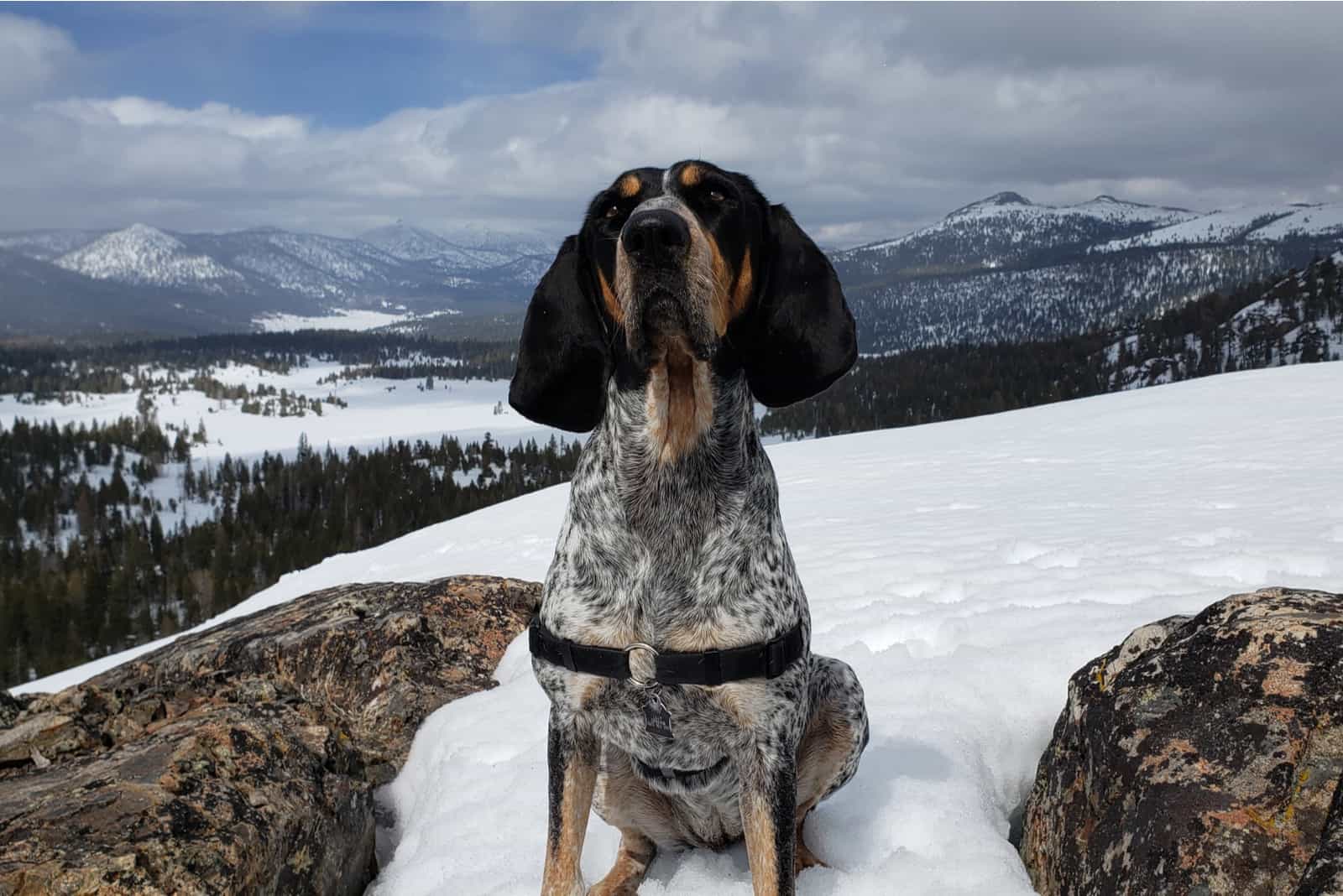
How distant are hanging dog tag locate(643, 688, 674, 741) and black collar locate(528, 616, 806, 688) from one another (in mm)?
66

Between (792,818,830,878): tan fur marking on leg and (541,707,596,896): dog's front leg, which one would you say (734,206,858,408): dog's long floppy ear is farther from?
(792,818,830,878): tan fur marking on leg

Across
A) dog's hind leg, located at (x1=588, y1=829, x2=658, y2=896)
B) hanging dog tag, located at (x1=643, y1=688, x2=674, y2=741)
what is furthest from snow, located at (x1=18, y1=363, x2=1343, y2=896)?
hanging dog tag, located at (x1=643, y1=688, x2=674, y2=741)

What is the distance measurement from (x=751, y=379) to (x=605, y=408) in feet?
2.10

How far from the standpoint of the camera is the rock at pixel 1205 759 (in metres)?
2.94

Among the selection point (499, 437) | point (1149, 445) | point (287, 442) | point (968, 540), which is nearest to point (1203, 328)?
point (499, 437)

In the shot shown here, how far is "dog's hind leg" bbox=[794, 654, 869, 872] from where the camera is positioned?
389 centimetres

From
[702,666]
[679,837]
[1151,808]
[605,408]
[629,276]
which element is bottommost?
[679,837]

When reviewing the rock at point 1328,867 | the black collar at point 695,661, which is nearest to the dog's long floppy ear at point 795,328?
the black collar at point 695,661

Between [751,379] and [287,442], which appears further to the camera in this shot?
[287,442]

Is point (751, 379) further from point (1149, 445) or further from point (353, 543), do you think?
point (353, 543)

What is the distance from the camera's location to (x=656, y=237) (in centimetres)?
296

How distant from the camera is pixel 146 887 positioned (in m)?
3.42

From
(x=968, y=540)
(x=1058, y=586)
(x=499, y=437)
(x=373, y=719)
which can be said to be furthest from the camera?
(x=499, y=437)

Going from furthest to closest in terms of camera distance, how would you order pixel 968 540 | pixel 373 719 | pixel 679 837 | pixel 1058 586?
pixel 968 540 → pixel 1058 586 → pixel 373 719 → pixel 679 837
